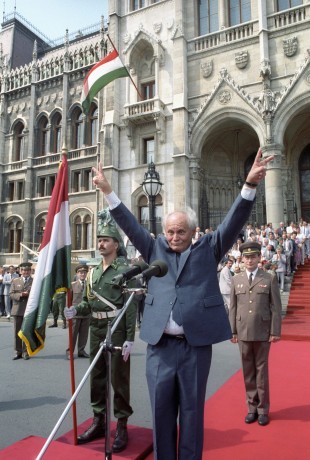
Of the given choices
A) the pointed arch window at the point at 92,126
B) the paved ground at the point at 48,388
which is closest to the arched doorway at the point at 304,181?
the pointed arch window at the point at 92,126

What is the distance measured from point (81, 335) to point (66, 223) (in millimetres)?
4497

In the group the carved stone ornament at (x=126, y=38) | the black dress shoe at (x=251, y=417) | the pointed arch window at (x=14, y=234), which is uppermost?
the carved stone ornament at (x=126, y=38)

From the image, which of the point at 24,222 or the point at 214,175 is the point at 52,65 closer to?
the point at 24,222

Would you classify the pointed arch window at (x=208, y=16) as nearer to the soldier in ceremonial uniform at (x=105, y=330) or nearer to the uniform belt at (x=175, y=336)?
the soldier in ceremonial uniform at (x=105, y=330)

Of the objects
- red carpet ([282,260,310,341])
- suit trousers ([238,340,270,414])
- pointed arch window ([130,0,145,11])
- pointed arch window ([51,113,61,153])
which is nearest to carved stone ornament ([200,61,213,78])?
pointed arch window ([130,0,145,11])

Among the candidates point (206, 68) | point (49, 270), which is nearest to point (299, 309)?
point (49, 270)

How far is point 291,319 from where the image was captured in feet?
33.2

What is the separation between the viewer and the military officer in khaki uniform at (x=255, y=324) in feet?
13.1

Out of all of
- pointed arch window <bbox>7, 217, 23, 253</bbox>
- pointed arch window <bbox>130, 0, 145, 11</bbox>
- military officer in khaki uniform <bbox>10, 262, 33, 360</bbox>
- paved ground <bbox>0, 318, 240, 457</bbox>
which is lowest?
paved ground <bbox>0, 318, 240, 457</bbox>

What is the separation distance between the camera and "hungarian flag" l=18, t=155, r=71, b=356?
334 cm

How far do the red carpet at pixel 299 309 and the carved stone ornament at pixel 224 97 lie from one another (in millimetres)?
9387

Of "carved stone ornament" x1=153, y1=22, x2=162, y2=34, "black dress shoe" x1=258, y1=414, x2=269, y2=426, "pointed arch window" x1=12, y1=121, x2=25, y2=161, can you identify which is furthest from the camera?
"pointed arch window" x1=12, y1=121, x2=25, y2=161

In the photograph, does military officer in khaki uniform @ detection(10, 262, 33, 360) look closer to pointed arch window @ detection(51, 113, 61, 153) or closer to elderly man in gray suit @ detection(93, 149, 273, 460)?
elderly man in gray suit @ detection(93, 149, 273, 460)

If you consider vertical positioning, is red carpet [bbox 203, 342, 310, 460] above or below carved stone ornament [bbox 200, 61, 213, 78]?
below
